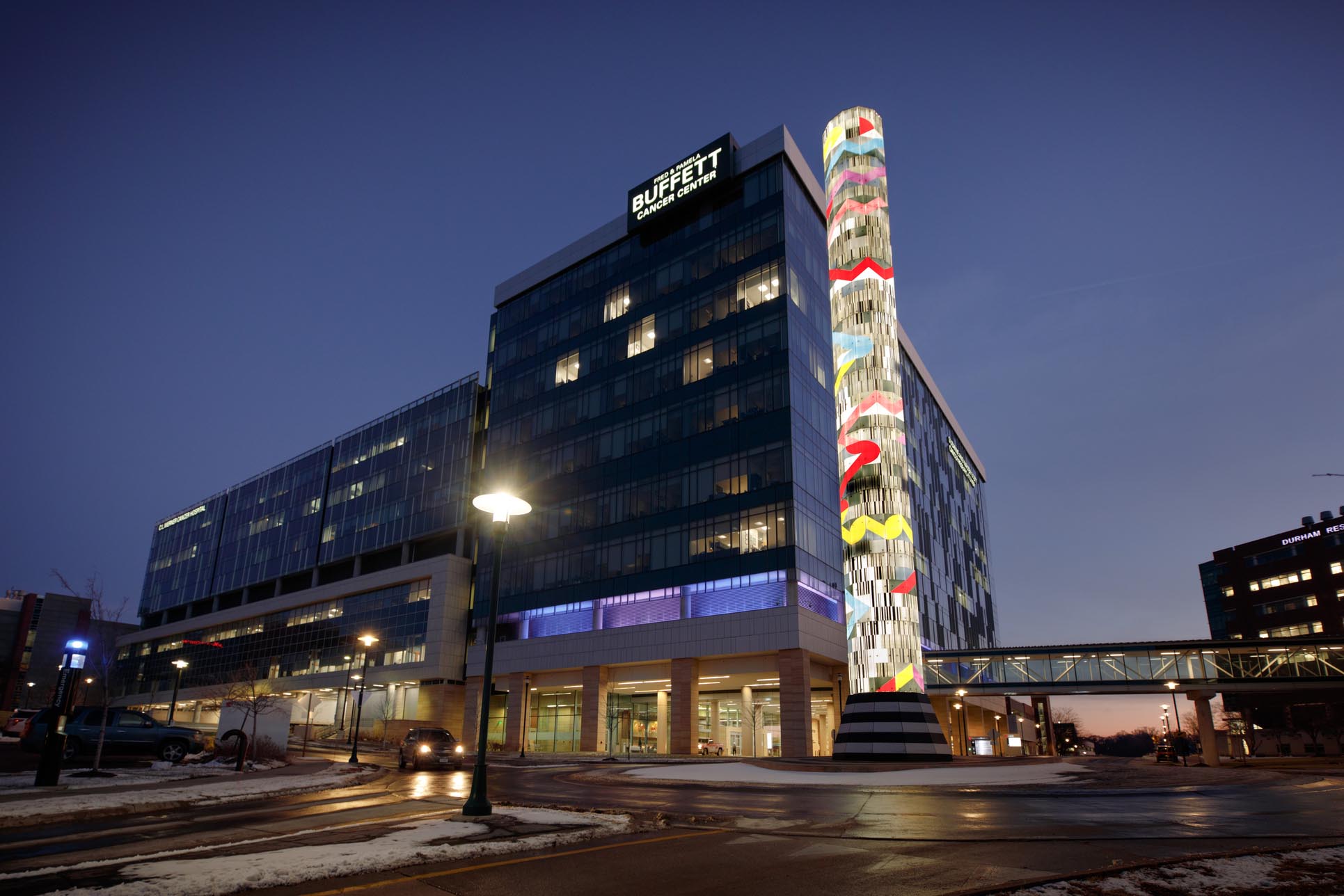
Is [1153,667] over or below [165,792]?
over

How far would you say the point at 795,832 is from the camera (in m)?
12.2

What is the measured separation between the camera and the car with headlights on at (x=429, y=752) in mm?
33812

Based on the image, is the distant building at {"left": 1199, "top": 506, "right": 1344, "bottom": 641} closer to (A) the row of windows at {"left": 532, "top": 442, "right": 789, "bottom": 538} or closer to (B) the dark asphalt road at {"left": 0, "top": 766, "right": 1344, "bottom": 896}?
(A) the row of windows at {"left": 532, "top": 442, "right": 789, "bottom": 538}

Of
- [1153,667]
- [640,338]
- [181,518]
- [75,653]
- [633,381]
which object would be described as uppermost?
[640,338]

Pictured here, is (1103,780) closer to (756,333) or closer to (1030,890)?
(1030,890)

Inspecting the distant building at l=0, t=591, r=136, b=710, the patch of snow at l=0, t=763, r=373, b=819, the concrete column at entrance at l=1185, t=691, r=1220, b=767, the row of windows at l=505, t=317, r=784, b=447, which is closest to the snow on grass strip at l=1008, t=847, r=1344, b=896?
the patch of snow at l=0, t=763, r=373, b=819

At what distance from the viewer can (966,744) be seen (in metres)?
78.8

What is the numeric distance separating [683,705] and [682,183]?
43.1 m

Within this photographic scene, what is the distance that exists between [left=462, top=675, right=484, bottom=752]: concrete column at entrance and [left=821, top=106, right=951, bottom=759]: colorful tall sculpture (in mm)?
39902

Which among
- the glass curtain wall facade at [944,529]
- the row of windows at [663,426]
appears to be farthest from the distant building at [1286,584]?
the row of windows at [663,426]

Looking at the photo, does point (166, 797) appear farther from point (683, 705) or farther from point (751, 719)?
point (751, 719)

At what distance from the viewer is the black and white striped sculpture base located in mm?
37906

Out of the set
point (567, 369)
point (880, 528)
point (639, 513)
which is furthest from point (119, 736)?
point (567, 369)

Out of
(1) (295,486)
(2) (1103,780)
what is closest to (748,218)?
(2) (1103,780)
